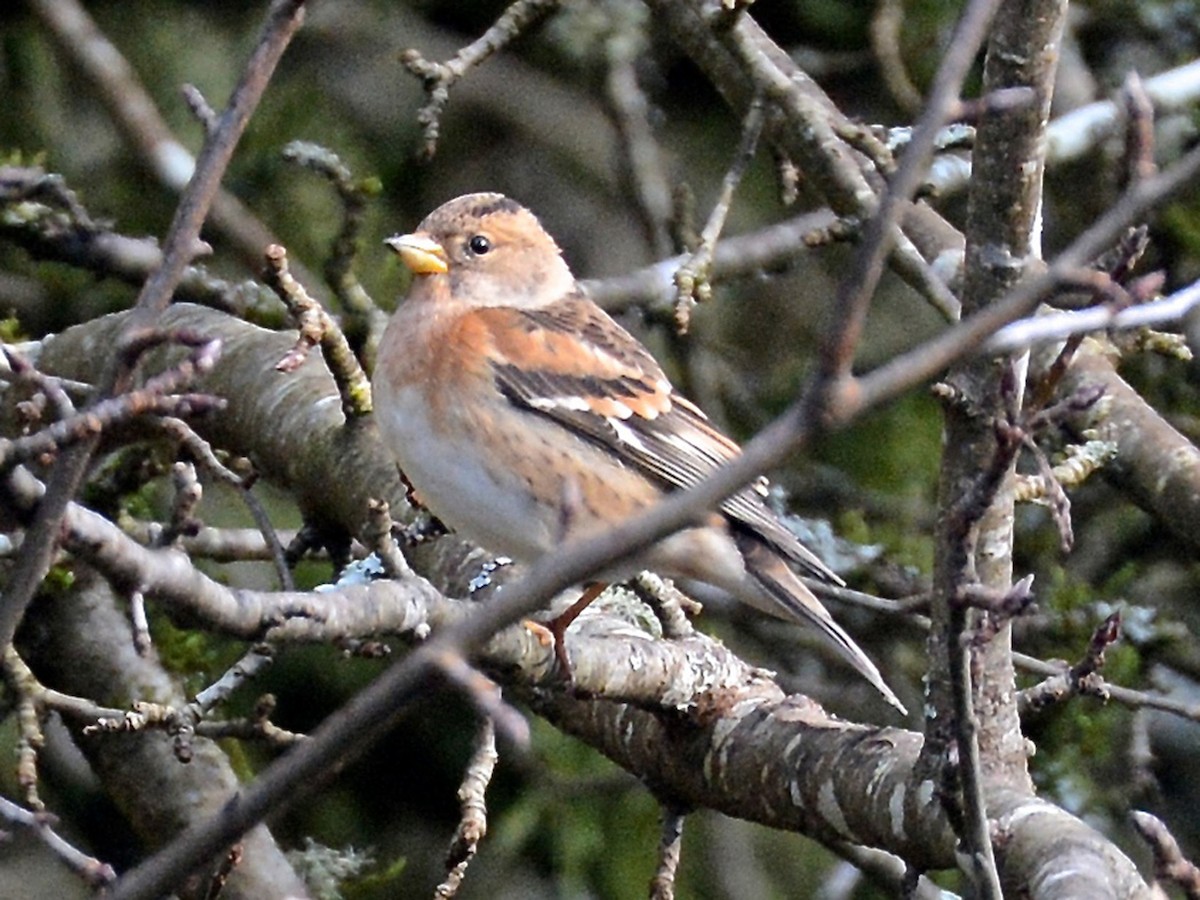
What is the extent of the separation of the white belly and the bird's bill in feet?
1.73

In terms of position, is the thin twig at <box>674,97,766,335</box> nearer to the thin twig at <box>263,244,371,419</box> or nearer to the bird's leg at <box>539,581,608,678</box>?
the bird's leg at <box>539,581,608,678</box>

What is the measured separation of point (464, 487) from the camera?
344 centimetres

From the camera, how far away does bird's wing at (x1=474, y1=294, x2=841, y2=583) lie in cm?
377

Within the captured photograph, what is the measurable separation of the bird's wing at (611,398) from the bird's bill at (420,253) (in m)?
0.15

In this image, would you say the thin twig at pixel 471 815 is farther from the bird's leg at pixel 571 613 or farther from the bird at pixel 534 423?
the bird at pixel 534 423

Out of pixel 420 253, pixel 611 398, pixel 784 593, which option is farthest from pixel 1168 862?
pixel 420 253

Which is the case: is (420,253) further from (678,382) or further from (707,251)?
(678,382)

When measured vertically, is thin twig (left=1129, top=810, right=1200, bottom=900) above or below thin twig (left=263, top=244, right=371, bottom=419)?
below

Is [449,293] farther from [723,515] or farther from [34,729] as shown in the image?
[34,729]

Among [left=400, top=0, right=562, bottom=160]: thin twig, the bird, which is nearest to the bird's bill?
the bird

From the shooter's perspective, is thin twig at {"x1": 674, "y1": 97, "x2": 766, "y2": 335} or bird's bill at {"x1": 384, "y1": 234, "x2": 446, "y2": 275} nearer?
thin twig at {"x1": 674, "y1": 97, "x2": 766, "y2": 335}

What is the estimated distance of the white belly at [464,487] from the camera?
3414 millimetres

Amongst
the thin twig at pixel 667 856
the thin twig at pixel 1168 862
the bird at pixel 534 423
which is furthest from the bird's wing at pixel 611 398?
the thin twig at pixel 1168 862

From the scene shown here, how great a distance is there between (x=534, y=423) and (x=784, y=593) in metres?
0.62
